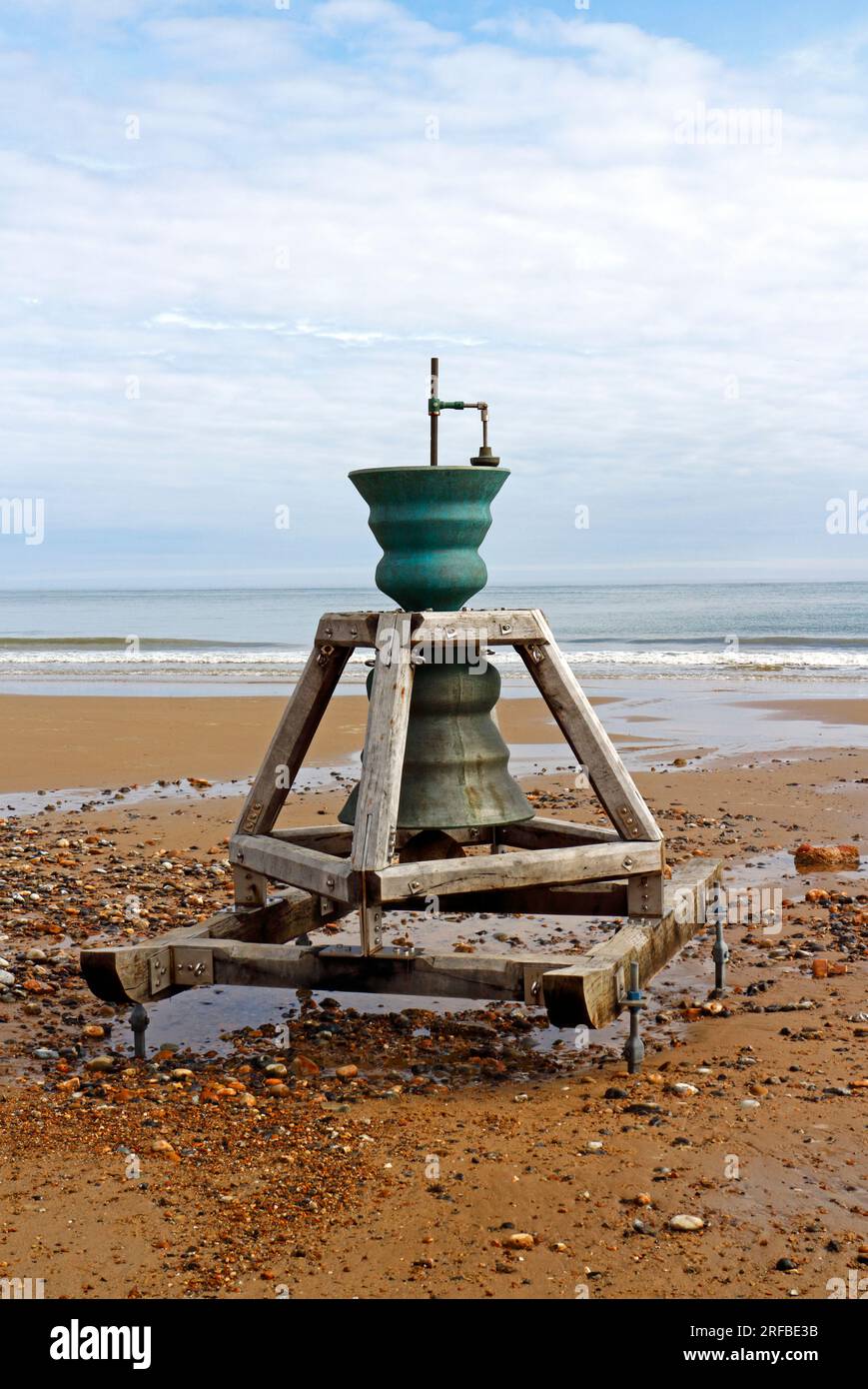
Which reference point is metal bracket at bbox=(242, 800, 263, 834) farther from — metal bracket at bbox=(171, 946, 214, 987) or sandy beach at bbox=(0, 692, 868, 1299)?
A: sandy beach at bbox=(0, 692, 868, 1299)

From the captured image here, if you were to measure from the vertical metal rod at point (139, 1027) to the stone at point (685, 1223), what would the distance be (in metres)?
2.75

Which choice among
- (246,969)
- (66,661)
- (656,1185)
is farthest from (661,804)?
(66,661)

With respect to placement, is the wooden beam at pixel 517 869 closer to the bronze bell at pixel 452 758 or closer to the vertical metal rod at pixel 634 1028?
the bronze bell at pixel 452 758

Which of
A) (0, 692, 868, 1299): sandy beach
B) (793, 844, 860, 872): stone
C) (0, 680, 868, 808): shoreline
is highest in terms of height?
(0, 680, 868, 808): shoreline

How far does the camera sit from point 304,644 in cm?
5181

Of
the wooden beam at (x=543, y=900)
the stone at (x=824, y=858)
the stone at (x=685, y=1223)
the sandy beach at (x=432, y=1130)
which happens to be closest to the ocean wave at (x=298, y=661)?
the stone at (x=824, y=858)

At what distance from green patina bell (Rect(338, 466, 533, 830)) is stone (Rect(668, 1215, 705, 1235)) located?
2.59m

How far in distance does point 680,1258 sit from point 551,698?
10.2 feet

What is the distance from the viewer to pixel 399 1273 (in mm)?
4309

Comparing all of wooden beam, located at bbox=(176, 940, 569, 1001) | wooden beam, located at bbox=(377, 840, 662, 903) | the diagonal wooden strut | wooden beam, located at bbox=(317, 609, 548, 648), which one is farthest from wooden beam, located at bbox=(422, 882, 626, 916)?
wooden beam, located at bbox=(317, 609, 548, 648)

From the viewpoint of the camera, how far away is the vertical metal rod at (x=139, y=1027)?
20.4 feet

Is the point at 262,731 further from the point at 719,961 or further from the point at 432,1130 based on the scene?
the point at 432,1130

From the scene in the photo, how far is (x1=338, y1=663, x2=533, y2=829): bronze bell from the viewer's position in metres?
6.85

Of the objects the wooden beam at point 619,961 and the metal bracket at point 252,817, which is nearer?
the wooden beam at point 619,961
